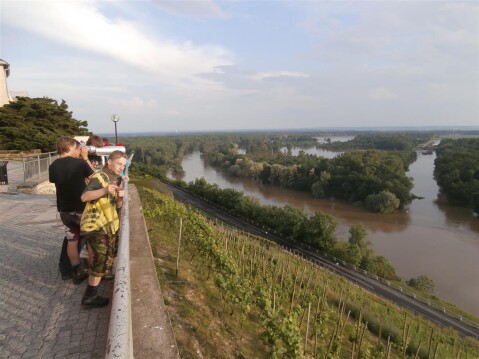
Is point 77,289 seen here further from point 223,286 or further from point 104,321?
point 223,286

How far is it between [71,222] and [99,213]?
92 centimetres

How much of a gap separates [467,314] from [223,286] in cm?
1846

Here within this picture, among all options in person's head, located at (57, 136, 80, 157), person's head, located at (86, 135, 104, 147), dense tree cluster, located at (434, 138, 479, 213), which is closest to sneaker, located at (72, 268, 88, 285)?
person's head, located at (57, 136, 80, 157)

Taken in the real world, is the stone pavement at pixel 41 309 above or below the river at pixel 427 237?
above

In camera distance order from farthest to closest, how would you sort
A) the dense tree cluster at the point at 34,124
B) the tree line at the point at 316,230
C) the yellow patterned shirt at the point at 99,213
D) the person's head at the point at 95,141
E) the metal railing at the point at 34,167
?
1. the tree line at the point at 316,230
2. the dense tree cluster at the point at 34,124
3. the metal railing at the point at 34,167
4. the person's head at the point at 95,141
5. the yellow patterned shirt at the point at 99,213

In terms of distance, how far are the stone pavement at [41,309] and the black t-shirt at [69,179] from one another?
103 centimetres

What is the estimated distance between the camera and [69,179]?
3795 mm

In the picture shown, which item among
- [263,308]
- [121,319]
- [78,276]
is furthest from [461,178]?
[121,319]

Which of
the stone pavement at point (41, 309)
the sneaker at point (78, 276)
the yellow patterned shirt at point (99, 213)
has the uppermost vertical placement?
the yellow patterned shirt at point (99, 213)

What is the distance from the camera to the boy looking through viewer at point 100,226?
319cm

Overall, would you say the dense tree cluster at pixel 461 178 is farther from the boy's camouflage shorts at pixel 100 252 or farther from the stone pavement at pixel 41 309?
the boy's camouflage shorts at pixel 100 252

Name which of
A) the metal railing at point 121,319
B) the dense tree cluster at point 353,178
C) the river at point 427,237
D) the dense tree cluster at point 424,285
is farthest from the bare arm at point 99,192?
the dense tree cluster at point 353,178

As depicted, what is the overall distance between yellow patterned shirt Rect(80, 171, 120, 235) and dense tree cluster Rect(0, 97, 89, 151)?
1910 cm

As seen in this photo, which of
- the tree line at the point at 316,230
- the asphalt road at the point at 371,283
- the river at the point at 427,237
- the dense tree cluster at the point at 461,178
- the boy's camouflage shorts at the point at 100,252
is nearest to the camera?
the boy's camouflage shorts at the point at 100,252
